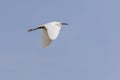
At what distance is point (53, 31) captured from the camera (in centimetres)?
2447

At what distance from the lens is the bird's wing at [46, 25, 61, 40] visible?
23359 millimetres

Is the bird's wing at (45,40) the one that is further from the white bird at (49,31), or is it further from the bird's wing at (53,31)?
the bird's wing at (53,31)

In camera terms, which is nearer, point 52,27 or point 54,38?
point 54,38

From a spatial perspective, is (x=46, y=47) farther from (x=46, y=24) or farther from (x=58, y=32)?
(x=46, y=24)

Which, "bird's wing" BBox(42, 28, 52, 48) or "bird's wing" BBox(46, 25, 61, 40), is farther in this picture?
"bird's wing" BBox(42, 28, 52, 48)

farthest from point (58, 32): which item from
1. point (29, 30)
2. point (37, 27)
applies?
point (29, 30)

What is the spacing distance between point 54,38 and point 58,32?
1.78 meters

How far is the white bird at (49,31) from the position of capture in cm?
2359

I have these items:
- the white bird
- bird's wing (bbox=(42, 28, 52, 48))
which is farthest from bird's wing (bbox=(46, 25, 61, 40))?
bird's wing (bbox=(42, 28, 52, 48))

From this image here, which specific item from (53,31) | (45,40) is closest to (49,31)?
(53,31)

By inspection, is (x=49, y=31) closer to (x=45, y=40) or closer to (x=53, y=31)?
(x=53, y=31)

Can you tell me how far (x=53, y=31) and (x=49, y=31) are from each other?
0.34 m

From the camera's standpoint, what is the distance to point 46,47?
23.5 m

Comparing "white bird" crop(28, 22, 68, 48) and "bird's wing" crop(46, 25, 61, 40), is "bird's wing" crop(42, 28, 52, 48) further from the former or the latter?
"bird's wing" crop(46, 25, 61, 40)
